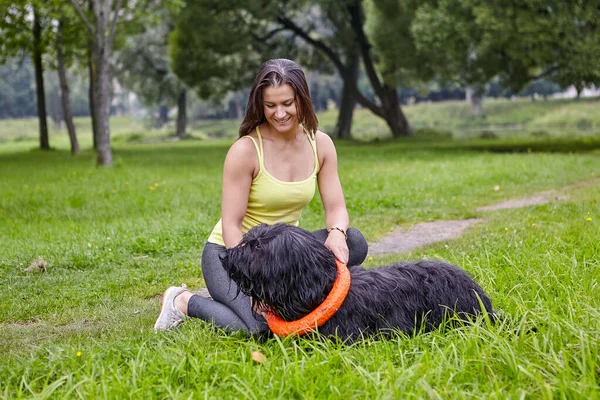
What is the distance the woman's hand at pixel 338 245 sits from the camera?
3885 millimetres

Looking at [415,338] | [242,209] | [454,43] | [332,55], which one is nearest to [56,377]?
[242,209]

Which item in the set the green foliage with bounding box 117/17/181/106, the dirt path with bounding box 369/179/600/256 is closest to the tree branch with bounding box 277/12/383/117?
A: the green foliage with bounding box 117/17/181/106

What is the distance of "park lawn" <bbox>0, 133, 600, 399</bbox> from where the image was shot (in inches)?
115

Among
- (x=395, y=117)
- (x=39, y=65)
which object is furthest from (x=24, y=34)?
(x=395, y=117)

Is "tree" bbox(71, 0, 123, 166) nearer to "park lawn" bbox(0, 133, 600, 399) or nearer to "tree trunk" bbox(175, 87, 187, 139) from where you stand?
"park lawn" bbox(0, 133, 600, 399)

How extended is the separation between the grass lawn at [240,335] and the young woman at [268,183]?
249 mm

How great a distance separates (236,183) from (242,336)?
3.12ft

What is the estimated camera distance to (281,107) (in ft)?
13.1

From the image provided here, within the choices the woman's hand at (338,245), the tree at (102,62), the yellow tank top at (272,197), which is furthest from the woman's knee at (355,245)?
the tree at (102,62)

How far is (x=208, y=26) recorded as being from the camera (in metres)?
25.0

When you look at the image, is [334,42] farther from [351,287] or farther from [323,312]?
[323,312]

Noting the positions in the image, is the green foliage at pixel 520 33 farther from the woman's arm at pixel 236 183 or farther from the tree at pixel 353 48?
the woman's arm at pixel 236 183

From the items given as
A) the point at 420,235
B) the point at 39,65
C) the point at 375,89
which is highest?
the point at 39,65

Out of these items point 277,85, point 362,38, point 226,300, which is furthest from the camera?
point 362,38
